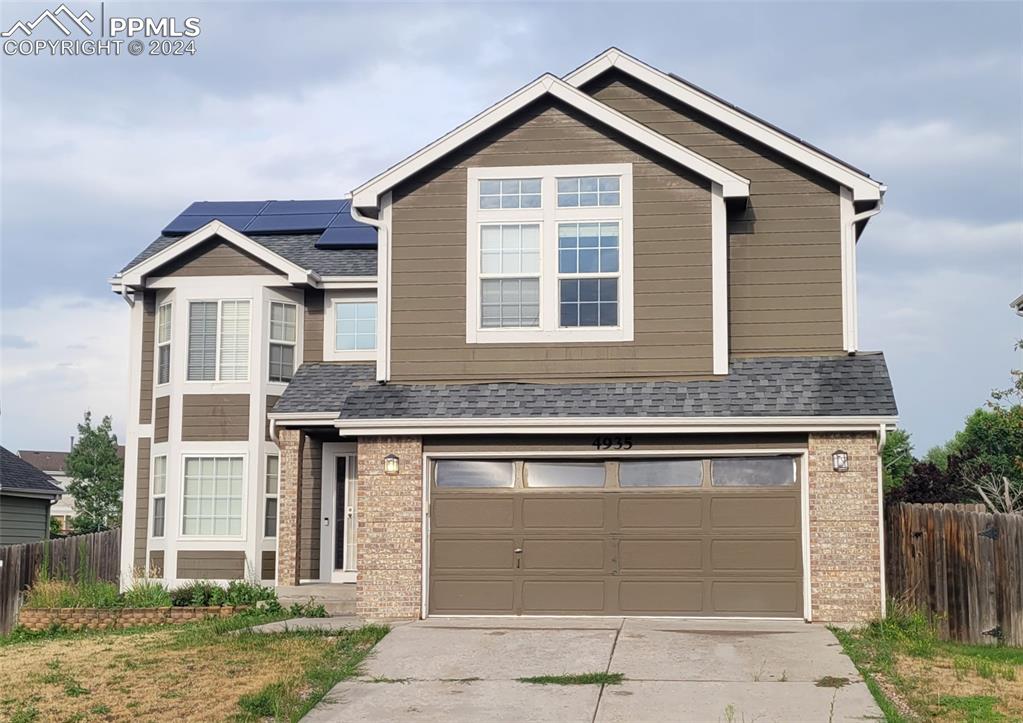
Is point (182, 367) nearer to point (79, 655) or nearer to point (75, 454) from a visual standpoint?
point (79, 655)

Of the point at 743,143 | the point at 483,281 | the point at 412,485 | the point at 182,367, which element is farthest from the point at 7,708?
the point at 743,143

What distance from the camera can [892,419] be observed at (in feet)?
48.3

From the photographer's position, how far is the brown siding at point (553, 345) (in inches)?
629

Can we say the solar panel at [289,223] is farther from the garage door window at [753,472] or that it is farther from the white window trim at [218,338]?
the garage door window at [753,472]

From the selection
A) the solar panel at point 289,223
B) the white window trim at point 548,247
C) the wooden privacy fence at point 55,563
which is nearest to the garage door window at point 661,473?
the white window trim at point 548,247

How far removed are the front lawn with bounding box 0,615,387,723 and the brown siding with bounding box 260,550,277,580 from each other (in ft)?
12.5

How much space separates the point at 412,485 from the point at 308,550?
4.49 metres

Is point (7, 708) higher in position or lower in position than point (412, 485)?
lower

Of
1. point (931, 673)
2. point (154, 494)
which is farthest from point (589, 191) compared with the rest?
point (154, 494)

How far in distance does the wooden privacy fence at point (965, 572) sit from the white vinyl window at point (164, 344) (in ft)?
39.7

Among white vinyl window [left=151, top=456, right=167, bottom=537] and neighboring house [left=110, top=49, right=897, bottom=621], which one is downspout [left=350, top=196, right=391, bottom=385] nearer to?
neighboring house [left=110, top=49, right=897, bottom=621]

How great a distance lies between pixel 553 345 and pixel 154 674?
21.6 feet

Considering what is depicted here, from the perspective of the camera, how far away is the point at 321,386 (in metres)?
19.7

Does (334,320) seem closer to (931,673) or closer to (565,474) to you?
(565,474)
